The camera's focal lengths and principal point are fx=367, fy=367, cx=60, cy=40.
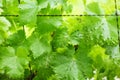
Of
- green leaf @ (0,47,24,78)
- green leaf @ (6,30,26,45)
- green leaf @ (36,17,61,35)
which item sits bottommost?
green leaf @ (0,47,24,78)

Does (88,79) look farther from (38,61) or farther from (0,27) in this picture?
(0,27)

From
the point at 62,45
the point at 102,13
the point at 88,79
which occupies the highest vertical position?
the point at 102,13

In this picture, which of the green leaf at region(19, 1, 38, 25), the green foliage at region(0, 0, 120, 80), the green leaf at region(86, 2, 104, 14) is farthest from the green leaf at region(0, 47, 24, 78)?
the green leaf at region(86, 2, 104, 14)

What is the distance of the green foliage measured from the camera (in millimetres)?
1252

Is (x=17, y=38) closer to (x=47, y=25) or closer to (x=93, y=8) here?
(x=47, y=25)

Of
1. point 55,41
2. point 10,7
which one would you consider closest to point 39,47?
point 55,41

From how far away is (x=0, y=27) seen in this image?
1.32 m

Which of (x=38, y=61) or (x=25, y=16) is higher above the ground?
(x=25, y=16)

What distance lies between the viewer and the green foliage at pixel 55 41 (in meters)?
1.25

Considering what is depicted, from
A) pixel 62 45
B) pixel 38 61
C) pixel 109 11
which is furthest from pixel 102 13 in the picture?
pixel 38 61

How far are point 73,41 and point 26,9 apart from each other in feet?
0.68

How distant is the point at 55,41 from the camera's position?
51.5 inches

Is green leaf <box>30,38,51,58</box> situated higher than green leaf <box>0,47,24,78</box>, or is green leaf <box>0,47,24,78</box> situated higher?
green leaf <box>30,38,51,58</box>

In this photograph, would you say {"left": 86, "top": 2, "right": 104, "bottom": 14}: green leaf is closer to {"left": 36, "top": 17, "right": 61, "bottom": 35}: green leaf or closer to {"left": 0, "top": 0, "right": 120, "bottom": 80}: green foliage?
{"left": 0, "top": 0, "right": 120, "bottom": 80}: green foliage
